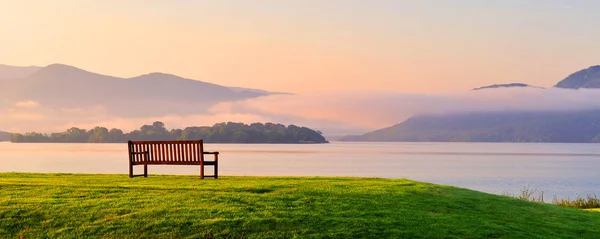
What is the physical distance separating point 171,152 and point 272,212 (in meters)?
8.75

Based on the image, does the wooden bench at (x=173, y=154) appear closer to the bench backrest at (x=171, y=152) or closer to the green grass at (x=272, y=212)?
the bench backrest at (x=171, y=152)

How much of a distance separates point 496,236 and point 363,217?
271cm

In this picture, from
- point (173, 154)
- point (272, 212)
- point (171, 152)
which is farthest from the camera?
point (173, 154)

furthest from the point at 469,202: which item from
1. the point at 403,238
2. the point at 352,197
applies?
the point at 403,238

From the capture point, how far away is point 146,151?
24.2 meters

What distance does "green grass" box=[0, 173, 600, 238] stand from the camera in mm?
14516

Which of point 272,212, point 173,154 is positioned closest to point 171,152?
point 173,154

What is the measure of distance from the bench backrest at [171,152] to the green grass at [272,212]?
283 centimetres

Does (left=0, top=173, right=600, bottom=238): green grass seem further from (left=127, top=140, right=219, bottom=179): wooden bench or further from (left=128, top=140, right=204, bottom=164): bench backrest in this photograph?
(left=128, top=140, right=204, bottom=164): bench backrest

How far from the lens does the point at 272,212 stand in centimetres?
1566

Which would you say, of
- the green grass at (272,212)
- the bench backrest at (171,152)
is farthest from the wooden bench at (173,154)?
the green grass at (272,212)

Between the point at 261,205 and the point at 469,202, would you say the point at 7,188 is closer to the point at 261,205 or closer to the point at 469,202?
the point at 261,205

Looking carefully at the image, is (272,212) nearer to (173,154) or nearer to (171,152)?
(171,152)

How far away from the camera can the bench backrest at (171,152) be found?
23516 mm
